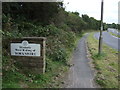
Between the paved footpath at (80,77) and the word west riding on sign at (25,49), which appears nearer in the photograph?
the paved footpath at (80,77)

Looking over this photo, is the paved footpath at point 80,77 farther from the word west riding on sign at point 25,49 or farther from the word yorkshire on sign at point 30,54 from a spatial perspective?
the word west riding on sign at point 25,49

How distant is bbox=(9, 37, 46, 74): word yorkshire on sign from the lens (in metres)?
5.00

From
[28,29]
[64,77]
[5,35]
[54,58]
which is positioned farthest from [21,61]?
[28,29]

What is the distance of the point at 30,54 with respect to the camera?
16.5ft

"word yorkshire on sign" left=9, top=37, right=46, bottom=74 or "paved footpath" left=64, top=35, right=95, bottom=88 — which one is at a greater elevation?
"word yorkshire on sign" left=9, top=37, right=46, bottom=74

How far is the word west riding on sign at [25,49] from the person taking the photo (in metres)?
5.01

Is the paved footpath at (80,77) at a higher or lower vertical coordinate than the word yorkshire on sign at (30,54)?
lower

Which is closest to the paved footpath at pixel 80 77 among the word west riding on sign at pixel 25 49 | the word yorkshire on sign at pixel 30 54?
the word yorkshire on sign at pixel 30 54

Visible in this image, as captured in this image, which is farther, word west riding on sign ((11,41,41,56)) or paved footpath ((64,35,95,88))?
word west riding on sign ((11,41,41,56))

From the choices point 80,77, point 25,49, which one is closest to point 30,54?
point 25,49

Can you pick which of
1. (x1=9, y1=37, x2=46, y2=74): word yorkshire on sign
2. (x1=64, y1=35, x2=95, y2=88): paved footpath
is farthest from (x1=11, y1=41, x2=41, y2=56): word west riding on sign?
(x1=64, y1=35, x2=95, y2=88): paved footpath

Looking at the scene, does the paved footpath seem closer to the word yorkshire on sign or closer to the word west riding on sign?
the word yorkshire on sign

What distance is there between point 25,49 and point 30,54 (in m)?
0.24

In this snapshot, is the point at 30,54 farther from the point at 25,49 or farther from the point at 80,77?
the point at 80,77
